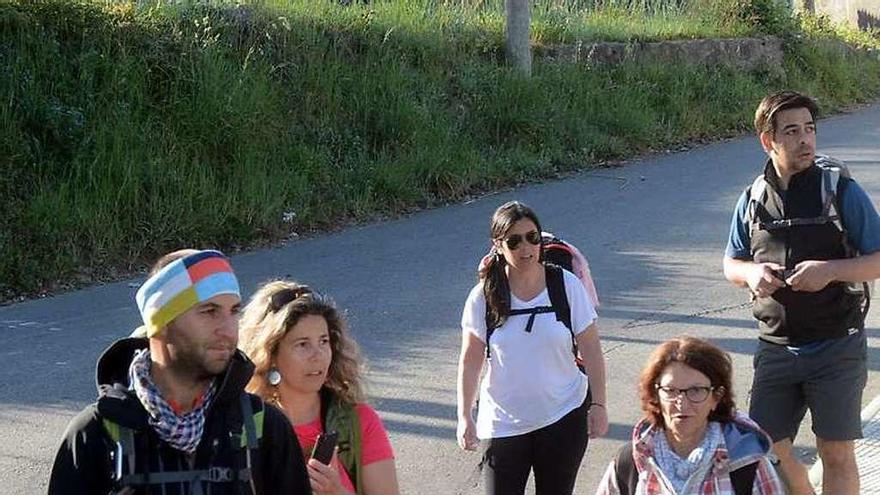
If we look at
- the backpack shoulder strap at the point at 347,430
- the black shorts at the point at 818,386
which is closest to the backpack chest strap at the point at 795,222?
the black shorts at the point at 818,386

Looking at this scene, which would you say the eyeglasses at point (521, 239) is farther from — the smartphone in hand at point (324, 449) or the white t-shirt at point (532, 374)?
the smartphone in hand at point (324, 449)

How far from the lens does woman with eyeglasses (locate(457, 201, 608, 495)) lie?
203 inches

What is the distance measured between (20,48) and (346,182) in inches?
133

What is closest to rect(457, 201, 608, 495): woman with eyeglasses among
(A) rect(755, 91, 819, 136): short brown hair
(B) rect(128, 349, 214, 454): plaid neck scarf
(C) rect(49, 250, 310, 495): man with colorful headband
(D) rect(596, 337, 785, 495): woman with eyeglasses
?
(A) rect(755, 91, 819, 136): short brown hair

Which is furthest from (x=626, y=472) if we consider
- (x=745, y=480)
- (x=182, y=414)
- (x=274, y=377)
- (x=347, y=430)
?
(x=182, y=414)

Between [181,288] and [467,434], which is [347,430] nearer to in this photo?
[181,288]

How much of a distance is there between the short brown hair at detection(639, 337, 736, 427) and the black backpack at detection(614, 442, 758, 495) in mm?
145

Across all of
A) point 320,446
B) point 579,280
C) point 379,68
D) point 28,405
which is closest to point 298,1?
point 379,68

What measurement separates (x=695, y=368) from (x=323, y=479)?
1.17 meters

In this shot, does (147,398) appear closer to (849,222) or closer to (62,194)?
(849,222)

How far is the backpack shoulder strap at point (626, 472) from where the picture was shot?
3.98 meters

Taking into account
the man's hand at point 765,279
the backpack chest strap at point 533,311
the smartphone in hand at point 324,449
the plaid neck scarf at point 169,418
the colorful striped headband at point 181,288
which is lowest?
the backpack chest strap at point 533,311

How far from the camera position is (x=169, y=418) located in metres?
2.85

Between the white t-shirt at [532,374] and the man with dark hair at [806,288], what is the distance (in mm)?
718
